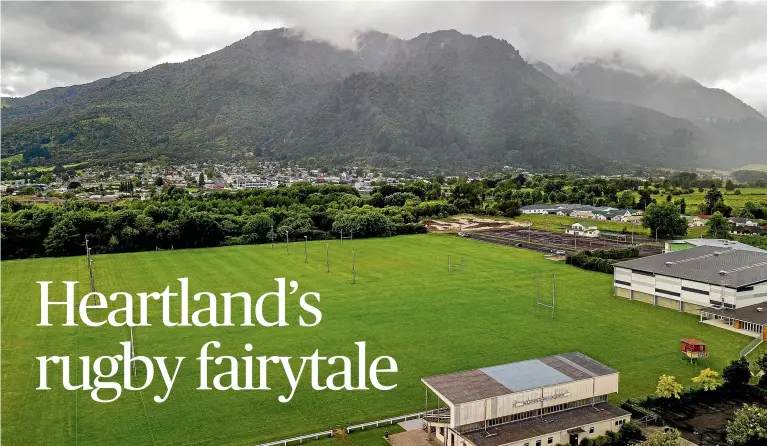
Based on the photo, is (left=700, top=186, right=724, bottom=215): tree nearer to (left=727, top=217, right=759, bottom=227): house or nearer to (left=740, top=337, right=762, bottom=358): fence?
(left=727, top=217, right=759, bottom=227): house

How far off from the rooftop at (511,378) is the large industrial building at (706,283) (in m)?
18.0

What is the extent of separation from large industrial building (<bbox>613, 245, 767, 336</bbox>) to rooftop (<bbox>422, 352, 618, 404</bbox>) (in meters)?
18.0

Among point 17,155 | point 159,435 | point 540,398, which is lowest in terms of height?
point 159,435

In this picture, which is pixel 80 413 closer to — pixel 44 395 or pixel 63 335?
pixel 44 395

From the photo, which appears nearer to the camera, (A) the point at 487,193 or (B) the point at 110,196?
(B) the point at 110,196

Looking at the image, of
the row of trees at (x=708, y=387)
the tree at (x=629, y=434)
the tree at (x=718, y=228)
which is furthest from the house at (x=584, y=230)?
the tree at (x=629, y=434)

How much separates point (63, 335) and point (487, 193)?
116363mm

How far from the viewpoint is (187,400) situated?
25000 mm

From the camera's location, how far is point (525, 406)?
21.0 meters

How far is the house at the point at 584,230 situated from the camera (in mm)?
79750

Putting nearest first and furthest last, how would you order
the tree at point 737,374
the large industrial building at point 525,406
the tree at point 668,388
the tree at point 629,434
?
1. the large industrial building at point 525,406
2. the tree at point 629,434
3. the tree at point 668,388
4. the tree at point 737,374

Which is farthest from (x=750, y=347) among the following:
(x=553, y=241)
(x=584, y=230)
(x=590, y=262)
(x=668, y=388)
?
(x=584, y=230)

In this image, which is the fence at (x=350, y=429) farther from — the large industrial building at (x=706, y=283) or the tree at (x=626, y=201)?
the tree at (x=626, y=201)

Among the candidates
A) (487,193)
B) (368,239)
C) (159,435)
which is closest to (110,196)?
(368,239)
